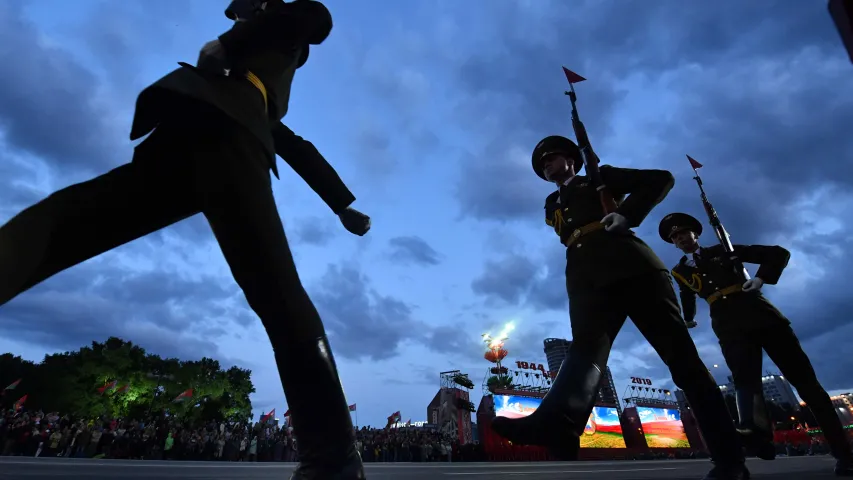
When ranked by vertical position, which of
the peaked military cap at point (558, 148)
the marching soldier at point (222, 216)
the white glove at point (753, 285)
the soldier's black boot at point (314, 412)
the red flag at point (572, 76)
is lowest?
the soldier's black boot at point (314, 412)

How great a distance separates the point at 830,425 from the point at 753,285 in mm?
1328

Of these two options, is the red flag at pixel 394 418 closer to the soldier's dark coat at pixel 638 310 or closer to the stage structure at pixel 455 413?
the stage structure at pixel 455 413

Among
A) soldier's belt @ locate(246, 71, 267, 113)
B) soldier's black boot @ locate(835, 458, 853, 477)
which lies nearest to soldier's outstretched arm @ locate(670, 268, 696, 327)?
soldier's black boot @ locate(835, 458, 853, 477)

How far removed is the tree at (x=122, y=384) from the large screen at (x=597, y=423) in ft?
92.7

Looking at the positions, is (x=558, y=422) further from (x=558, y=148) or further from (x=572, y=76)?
(x=572, y=76)

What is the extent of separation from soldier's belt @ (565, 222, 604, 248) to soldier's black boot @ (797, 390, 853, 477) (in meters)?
3.02

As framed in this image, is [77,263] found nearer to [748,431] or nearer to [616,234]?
[616,234]

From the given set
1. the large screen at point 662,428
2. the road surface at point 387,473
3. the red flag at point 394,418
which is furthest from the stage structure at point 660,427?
the road surface at point 387,473

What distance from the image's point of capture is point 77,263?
1610 millimetres

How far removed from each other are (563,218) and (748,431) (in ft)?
8.26

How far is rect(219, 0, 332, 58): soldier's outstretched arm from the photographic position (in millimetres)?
1729

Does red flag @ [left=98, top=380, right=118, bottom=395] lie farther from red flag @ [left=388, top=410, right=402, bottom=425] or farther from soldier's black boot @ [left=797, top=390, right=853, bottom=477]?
soldier's black boot @ [left=797, top=390, right=853, bottom=477]

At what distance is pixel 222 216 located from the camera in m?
1.50

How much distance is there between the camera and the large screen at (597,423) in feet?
107
